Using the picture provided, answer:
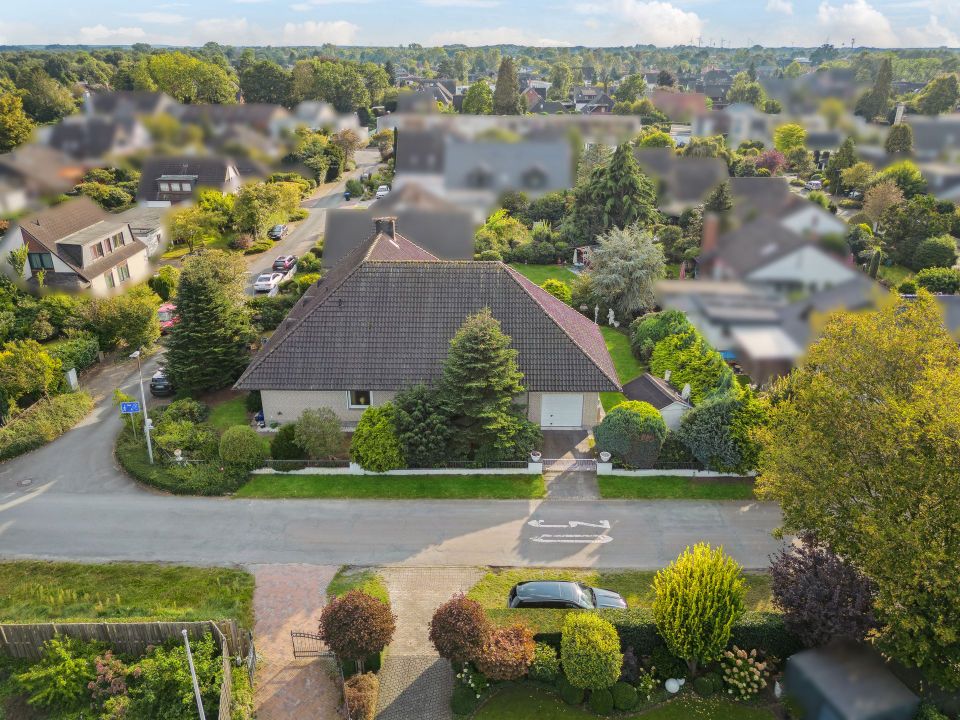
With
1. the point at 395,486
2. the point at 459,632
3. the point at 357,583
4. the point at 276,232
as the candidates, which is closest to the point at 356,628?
the point at 459,632

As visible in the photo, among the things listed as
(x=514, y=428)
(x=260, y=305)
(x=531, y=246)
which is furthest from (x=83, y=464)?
(x=531, y=246)

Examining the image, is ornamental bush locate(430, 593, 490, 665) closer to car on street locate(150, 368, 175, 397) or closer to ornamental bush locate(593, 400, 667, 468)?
ornamental bush locate(593, 400, 667, 468)

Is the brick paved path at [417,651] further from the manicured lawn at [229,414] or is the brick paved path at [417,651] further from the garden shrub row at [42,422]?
the garden shrub row at [42,422]

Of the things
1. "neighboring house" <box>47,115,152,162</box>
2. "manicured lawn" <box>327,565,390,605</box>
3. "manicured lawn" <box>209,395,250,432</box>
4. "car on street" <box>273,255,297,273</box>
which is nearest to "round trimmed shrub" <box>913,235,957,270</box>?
"car on street" <box>273,255,297,273</box>

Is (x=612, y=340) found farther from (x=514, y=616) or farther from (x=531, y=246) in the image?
(x=514, y=616)

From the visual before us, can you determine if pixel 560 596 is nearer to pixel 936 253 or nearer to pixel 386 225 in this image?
pixel 386 225

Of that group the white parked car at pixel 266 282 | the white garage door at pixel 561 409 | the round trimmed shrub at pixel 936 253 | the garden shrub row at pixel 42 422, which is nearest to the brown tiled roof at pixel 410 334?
the white garage door at pixel 561 409

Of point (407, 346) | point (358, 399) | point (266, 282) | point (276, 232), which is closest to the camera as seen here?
point (407, 346)
